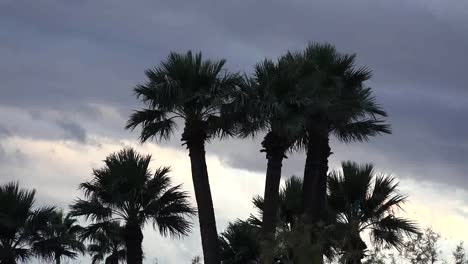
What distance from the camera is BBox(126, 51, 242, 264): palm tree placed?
1164 inches

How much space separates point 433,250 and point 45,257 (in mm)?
19093

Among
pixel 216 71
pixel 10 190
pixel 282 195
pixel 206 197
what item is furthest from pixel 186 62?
pixel 10 190

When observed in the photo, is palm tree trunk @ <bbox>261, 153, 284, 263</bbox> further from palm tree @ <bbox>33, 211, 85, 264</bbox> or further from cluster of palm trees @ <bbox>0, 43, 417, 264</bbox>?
palm tree @ <bbox>33, 211, 85, 264</bbox>

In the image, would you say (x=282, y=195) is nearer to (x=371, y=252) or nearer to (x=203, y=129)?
(x=203, y=129)

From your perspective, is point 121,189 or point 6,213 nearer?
point 121,189

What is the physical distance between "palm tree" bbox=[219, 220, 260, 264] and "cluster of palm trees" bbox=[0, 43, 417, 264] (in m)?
1.74

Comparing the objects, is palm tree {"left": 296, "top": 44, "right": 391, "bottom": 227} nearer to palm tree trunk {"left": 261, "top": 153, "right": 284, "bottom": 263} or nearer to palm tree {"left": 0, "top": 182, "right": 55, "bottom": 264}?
palm tree trunk {"left": 261, "top": 153, "right": 284, "bottom": 263}

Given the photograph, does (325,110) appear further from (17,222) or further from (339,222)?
(17,222)

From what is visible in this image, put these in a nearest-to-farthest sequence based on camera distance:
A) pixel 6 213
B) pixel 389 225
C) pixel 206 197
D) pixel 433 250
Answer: pixel 433 250
pixel 206 197
pixel 389 225
pixel 6 213

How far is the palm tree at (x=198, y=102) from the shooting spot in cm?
2956

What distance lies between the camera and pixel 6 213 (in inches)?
1387

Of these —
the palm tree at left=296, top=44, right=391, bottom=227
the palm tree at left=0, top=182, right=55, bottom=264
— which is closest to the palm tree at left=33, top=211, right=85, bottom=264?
the palm tree at left=0, top=182, right=55, bottom=264

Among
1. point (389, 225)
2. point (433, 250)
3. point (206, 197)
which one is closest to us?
point (433, 250)

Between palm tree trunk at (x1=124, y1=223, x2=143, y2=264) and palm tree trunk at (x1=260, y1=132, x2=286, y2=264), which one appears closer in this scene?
palm tree trunk at (x1=260, y1=132, x2=286, y2=264)
